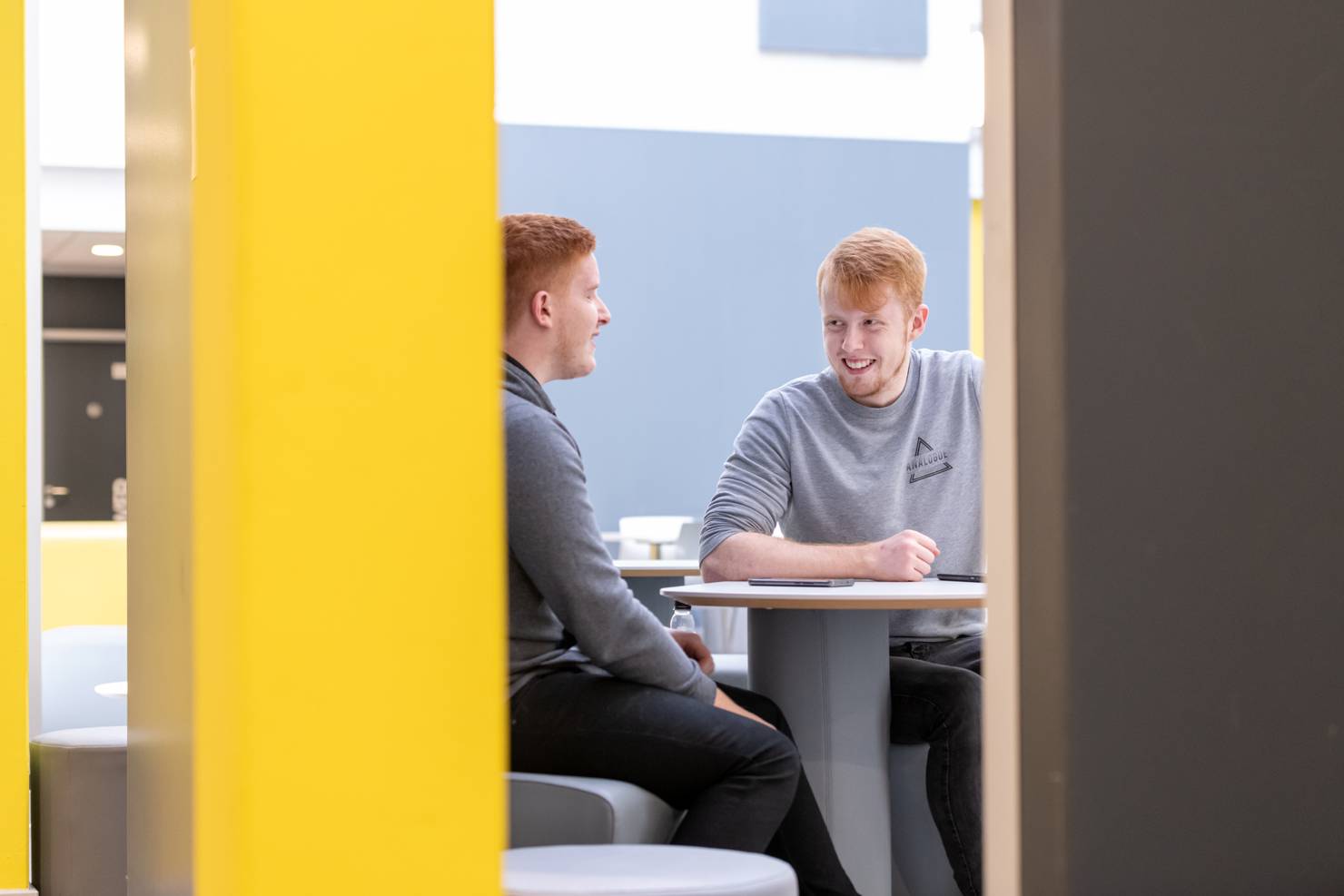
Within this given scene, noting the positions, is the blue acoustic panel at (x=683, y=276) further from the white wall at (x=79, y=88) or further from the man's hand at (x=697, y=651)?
the man's hand at (x=697, y=651)

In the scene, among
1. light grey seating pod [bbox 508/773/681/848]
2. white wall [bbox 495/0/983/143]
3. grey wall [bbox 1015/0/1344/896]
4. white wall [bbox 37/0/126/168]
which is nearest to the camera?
grey wall [bbox 1015/0/1344/896]

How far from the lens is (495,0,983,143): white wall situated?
901 cm

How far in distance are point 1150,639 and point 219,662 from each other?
0.92 m

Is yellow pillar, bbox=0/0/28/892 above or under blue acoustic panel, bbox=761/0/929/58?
under

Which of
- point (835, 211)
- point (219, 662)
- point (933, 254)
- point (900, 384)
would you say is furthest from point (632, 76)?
point (219, 662)

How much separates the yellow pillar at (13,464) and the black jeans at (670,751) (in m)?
1.62

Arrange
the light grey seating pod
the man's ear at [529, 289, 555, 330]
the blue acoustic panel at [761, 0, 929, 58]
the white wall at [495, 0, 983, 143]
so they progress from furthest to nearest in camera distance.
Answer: the blue acoustic panel at [761, 0, 929, 58] < the white wall at [495, 0, 983, 143] < the man's ear at [529, 289, 555, 330] < the light grey seating pod

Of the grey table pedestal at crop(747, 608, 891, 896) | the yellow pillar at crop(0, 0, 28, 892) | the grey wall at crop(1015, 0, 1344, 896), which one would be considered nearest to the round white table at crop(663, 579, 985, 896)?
the grey table pedestal at crop(747, 608, 891, 896)

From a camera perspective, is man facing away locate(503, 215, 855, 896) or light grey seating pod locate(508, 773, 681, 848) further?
man facing away locate(503, 215, 855, 896)

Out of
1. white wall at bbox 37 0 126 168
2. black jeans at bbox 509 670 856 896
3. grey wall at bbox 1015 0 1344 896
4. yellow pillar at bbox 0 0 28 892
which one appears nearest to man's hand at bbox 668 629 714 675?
black jeans at bbox 509 670 856 896

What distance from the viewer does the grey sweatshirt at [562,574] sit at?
7.25ft

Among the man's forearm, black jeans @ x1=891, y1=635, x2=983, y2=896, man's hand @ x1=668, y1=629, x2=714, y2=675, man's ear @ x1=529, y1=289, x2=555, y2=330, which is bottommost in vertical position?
black jeans @ x1=891, y1=635, x2=983, y2=896

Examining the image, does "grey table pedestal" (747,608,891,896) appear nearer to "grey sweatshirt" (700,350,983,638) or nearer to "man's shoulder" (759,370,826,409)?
"grey sweatshirt" (700,350,983,638)

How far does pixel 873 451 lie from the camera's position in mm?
Answer: 3211
